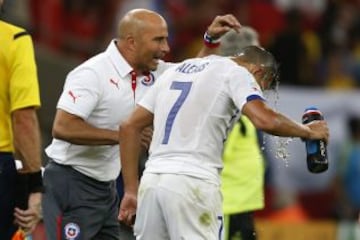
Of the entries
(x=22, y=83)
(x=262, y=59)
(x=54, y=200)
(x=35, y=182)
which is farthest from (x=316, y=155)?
(x=54, y=200)

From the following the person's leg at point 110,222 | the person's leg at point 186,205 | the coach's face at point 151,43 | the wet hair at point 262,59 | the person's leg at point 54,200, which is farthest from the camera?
the person's leg at point 110,222

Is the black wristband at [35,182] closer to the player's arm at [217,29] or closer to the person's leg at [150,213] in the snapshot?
the person's leg at [150,213]

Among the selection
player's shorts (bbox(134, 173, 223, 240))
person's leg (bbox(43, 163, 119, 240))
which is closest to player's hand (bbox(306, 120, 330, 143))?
player's shorts (bbox(134, 173, 223, 240))

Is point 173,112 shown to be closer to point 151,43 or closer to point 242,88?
point 242,88

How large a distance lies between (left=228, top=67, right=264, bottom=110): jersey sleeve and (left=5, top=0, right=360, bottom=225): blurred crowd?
27.4ft

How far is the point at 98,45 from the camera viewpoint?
57.2 ft

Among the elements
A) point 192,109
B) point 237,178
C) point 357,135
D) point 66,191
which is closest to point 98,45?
point 357,135

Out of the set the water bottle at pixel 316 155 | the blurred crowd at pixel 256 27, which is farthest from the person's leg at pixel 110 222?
the blurred crowd at pixel 256 27

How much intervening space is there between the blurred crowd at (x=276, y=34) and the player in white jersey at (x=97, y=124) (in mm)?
7241

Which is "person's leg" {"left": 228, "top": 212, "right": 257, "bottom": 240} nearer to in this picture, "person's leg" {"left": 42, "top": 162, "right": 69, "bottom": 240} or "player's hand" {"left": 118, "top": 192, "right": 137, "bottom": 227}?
"person's leg" {"left": 42, "top": 162, "right": 69, "bottom": 240}

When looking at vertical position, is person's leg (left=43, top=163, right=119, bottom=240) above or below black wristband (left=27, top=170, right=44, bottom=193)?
below

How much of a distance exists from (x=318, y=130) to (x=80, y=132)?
1.72 meters

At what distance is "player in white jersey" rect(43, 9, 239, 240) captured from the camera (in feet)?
30.8

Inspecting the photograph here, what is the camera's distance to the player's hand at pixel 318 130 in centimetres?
833
